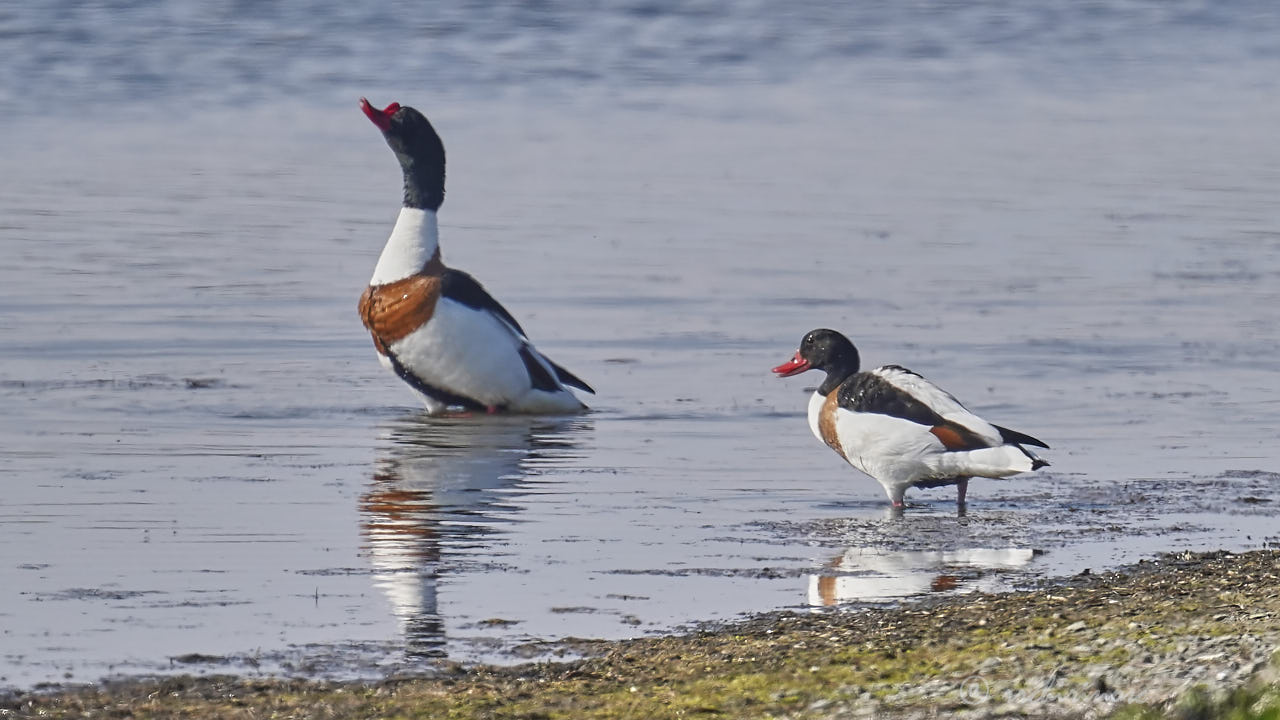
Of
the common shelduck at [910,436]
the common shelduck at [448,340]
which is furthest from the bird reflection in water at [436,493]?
the common shelduck at [910,436]

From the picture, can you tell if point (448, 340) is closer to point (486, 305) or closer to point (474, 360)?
point (474, 360)

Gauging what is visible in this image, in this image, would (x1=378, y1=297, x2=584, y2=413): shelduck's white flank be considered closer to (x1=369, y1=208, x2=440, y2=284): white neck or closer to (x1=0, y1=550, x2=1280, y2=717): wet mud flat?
(x1=369, y1=208, x2=440, y2=284): white neck

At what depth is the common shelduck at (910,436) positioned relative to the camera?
9.38 meters

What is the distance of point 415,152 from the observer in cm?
1306

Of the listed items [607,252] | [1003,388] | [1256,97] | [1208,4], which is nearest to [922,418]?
[1003,388]

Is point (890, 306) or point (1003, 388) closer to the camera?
point (1003, 388)

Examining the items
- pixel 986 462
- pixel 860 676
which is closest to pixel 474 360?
pixel 986 462

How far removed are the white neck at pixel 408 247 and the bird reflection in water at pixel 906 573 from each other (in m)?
4.38

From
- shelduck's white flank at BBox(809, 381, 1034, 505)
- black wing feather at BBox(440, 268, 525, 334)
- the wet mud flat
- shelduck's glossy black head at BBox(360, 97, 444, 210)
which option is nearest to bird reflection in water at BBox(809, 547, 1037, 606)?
the wet mud flat

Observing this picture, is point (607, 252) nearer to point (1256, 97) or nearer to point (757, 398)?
point (757, 398)

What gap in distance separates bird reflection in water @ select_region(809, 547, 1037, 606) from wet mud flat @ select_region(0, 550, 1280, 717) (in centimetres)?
68

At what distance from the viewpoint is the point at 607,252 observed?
17469 mm

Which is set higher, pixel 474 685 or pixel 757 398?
pixel 474 685

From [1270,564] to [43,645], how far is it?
401 cm
